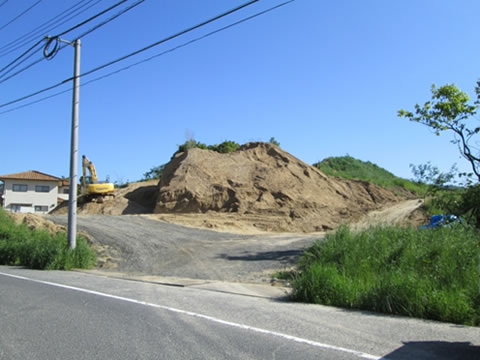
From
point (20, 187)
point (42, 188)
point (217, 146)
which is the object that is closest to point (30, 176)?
point (20, 187)

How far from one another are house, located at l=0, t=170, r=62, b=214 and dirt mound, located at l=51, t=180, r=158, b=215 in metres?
24.1

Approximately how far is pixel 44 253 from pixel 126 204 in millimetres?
19819

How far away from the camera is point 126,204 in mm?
36188

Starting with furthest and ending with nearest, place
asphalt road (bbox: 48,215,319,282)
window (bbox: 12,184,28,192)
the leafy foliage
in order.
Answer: window (bbox: 12,184,28,192)
the leafy foliage
asphalt road (bbox: 48,215,319,282)

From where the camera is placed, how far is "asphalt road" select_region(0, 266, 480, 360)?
5273 mm

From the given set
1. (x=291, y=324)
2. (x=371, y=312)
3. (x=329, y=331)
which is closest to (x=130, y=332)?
(x=291, y=324)

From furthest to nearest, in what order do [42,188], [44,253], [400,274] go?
[42,188]
[44,253]
[400,274]

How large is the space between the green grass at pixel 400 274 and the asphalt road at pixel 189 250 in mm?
2946

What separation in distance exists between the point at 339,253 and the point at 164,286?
4621 millimetres

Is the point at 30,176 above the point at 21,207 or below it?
above

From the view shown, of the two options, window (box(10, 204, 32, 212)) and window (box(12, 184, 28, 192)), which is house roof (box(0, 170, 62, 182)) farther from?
window (box(10, 204, 32, 212))

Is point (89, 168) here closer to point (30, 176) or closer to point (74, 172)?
point (74, 172)

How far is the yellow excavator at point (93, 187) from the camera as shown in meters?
35.5

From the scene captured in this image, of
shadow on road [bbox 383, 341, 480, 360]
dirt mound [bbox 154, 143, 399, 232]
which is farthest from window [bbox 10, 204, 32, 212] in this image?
shadow on road [bbox 383, 341, 480, 360]
